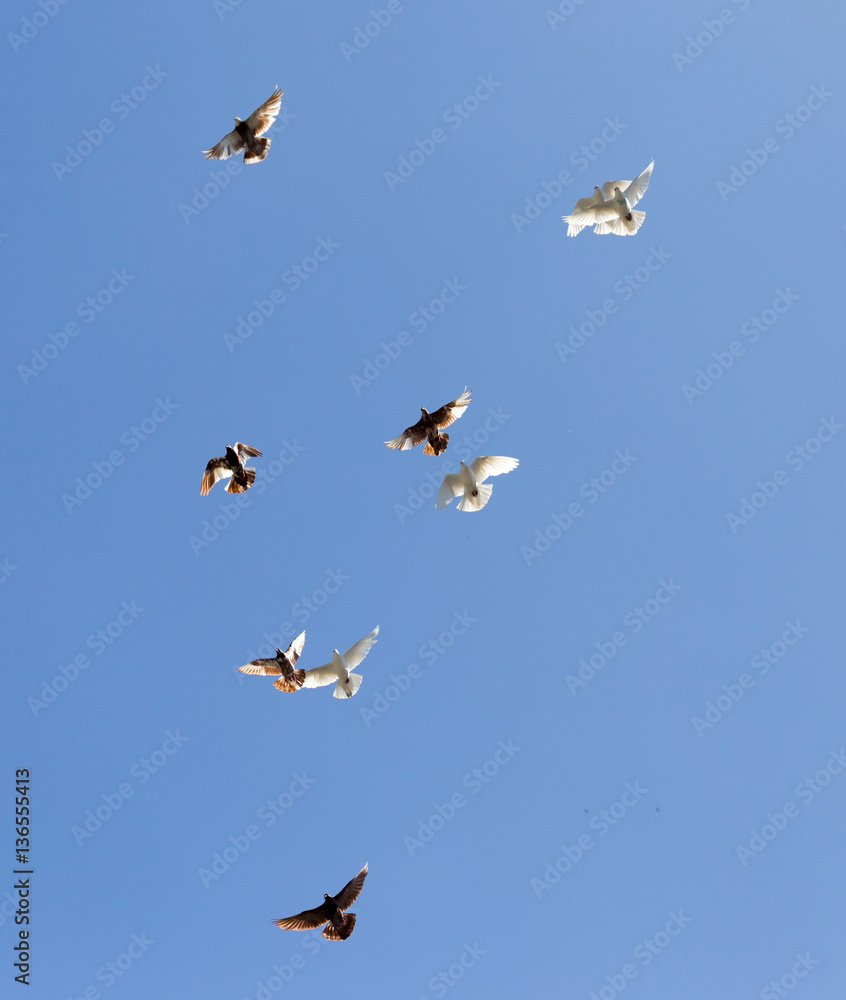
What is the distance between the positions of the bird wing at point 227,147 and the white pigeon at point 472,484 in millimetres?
7922

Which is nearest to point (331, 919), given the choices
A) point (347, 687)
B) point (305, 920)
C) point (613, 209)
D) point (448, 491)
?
point (305, 920)

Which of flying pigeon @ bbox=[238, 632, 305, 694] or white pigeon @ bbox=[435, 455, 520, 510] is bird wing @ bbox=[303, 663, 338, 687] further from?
white pigeon @ bbox=[435, 455, 520, 510]

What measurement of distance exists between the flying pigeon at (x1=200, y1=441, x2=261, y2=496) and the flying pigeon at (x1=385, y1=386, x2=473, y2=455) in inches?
111

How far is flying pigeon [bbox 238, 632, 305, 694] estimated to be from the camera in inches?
661

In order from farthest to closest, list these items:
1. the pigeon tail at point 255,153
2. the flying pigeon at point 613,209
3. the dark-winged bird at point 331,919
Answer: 1. the pigeon tail at point 255,153
2. the flying pigeon at point 613,209
3. the dark-winged bird at point 331,919

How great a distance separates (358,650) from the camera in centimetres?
1766

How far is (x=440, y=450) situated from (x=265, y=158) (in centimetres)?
704

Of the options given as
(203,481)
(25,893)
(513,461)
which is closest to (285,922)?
(25,893)

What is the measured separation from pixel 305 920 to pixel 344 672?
463cm

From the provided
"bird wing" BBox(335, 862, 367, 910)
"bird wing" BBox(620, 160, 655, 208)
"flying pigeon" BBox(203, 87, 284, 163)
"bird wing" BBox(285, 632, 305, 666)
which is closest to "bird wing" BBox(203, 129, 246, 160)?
"flying pigeon" BBox(203, 87, 284, 163)

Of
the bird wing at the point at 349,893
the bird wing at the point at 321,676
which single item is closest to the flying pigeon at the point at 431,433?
the bird wing at the point at 321,676

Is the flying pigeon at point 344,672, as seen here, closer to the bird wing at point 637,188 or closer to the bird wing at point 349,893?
the bird wing at point 349,893

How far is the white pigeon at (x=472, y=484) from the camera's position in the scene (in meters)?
17.6

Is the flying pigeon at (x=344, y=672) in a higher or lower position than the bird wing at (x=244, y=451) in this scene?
lower
